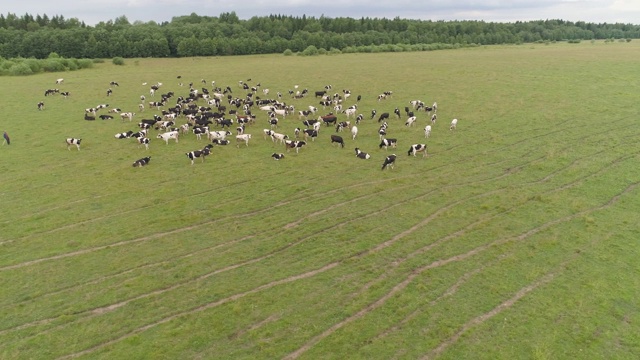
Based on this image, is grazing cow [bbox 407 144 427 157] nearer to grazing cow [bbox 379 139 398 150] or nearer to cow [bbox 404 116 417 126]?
grazing cow [bbox 379 139 398 150]

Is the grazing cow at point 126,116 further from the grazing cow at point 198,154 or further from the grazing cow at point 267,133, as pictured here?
the grazing cow at point 198,154

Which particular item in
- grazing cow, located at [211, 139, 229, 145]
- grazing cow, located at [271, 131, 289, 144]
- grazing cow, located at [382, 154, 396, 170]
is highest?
grazing cow, located at [271, 131, 289, 144]

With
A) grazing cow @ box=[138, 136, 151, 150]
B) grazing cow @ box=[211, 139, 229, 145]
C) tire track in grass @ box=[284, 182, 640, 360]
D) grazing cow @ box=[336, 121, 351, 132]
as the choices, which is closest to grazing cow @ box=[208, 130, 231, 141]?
grazing cow @ box=[211, 139, 229, 145]

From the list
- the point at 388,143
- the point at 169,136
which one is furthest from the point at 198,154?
the point at 388,143

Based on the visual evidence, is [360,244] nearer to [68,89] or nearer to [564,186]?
[564,186]

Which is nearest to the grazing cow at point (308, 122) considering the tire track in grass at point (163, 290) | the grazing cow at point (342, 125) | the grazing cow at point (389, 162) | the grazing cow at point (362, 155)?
the grazing cow at point (342, 125)

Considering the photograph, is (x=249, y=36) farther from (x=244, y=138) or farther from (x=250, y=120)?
(x=244, y=138)
